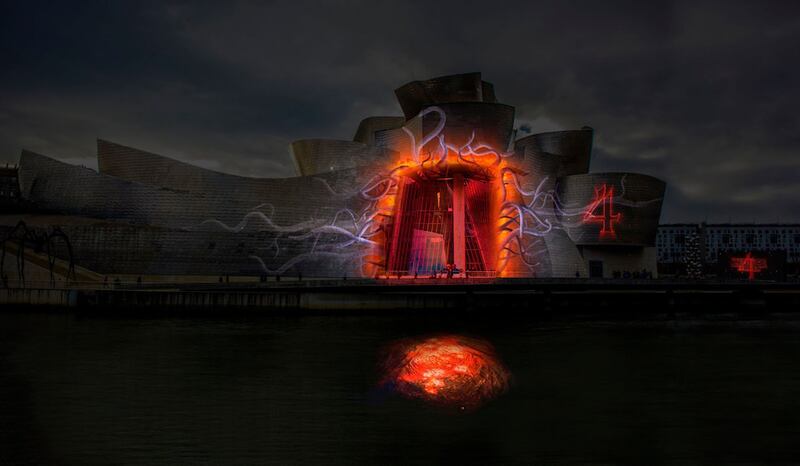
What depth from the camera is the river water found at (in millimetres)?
7156

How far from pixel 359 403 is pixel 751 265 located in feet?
137

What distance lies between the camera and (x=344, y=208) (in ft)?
105

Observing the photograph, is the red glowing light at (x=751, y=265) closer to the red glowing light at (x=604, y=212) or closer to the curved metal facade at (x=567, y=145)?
the red glowing light at (x=604, y=212)

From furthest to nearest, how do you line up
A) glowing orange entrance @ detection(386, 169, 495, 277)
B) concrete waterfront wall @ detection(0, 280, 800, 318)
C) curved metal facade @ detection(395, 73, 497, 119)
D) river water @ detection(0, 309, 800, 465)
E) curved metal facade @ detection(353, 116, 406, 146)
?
curved metal facade @ detection(353, 116, 406, 146) → curved metal facade @ detection(395, 73, 497, 119) → glowing orange entrance @ detection(386, 169, 495, 277) → concrete waterfront wall @ detection(0, 280, 800, 318) → river water @ detection(0, 309, 800, 465)

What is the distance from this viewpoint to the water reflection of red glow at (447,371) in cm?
1006

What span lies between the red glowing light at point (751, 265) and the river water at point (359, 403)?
27.2 m

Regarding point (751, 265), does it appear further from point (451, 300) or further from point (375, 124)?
point (375, 124)

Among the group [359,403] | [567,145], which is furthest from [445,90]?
[359,403]

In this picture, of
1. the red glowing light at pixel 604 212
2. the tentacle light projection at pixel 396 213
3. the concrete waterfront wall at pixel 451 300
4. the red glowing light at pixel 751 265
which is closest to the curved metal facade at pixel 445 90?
the tentacle light projection at pixel 396 213

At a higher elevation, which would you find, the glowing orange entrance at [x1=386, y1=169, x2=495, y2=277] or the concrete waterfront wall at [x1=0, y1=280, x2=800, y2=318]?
the glowing orange entrance at [x1=386, y1=169, x2=495, y2=277]

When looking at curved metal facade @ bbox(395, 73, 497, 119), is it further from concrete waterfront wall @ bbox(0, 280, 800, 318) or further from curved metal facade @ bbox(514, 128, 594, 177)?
concrete waterfront wall @ bbox(0, 280, 800, 318)

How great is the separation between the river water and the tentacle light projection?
44.1 ft

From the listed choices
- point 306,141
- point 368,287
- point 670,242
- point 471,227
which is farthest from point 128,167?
point 670,242

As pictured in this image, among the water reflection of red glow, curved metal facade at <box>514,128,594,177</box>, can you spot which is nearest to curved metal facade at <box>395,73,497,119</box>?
curved metal facade at <box>514,128,594,177</box>
